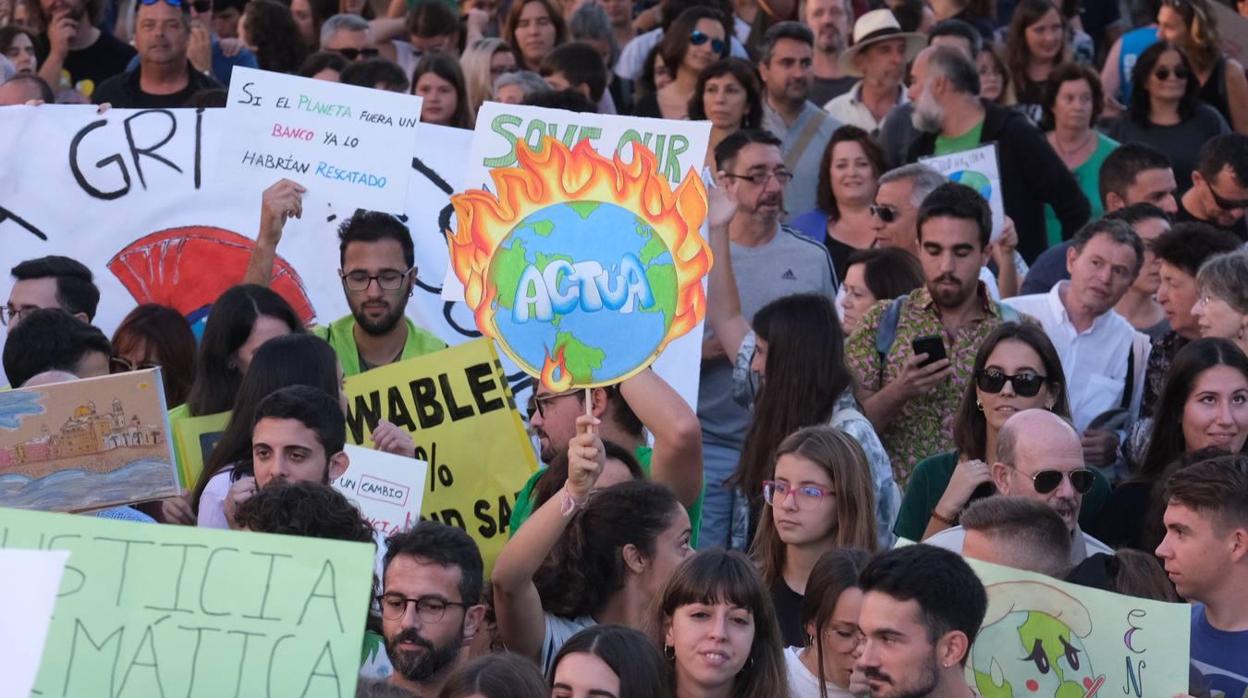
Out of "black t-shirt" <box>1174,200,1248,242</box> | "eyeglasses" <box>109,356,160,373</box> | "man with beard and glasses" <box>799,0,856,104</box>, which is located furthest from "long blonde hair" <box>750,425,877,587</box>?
"man with beard and glasses" <box>799,0,856,104</box>

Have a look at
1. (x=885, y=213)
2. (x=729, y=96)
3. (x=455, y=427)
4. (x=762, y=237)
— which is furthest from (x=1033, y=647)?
(x=729, y=96)

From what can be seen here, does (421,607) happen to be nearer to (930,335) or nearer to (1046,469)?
(1046,469)

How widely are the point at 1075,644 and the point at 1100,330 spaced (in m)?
2.99

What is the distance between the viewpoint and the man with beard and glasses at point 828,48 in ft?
36.6

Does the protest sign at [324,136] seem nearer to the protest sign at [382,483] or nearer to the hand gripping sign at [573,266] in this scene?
the protest sign at [382,483]

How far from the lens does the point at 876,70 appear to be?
35.5ft

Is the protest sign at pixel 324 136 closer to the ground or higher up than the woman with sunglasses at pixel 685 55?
closer to the ground

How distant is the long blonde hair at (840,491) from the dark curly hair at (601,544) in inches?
17.3

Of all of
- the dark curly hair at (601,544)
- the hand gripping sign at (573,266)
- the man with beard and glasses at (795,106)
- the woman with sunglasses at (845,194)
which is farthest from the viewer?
the man with beard and glasses at (795,106)

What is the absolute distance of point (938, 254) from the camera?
713 centimetres

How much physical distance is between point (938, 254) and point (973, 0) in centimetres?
581

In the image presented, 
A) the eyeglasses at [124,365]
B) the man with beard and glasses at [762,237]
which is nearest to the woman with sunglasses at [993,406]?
the man with beard and glasses at [762,237]

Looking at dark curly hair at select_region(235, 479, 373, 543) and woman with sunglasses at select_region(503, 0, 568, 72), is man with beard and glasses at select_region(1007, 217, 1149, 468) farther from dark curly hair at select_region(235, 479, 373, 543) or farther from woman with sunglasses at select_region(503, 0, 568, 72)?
woman with sunglasses at select_region(503, 0, 568, 72)

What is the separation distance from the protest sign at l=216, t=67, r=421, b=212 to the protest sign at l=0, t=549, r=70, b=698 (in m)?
4.18
